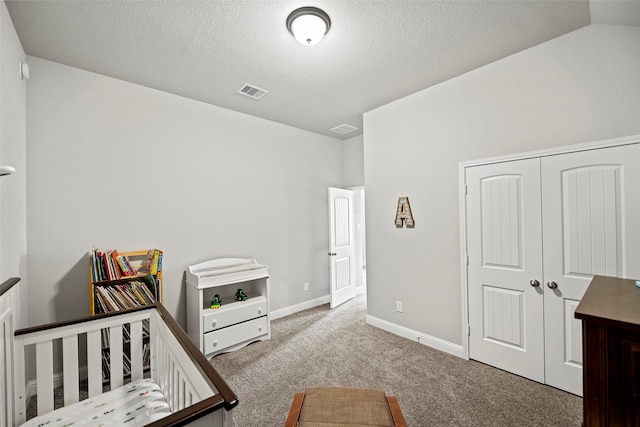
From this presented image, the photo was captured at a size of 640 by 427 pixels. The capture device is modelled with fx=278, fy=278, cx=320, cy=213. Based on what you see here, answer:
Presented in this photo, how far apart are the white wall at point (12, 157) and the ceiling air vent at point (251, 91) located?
1.65 meters

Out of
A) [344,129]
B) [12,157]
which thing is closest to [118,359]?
[12,157]

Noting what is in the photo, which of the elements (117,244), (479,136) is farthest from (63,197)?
(479,136)

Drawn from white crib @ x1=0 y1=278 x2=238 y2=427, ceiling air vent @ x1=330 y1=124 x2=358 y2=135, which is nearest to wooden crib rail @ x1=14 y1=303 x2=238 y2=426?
white crib @ x1=0 y1=278 x2=238 y2=427

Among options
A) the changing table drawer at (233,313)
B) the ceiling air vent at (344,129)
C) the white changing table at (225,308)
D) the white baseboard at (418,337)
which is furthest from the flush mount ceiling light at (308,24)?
the white baseboard at (418,337)

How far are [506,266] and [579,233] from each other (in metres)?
0.58

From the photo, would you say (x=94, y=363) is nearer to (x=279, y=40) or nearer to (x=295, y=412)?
(x=295, y=412)

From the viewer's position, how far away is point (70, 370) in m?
1.55

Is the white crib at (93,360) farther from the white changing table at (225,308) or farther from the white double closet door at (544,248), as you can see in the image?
the white double closet door at (544,248)

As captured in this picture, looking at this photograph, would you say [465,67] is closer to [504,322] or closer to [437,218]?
[437,218]

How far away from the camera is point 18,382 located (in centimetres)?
146

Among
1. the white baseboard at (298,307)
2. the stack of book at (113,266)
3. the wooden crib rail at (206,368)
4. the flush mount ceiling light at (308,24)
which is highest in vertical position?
the flush mount ceiling light at (308,24)

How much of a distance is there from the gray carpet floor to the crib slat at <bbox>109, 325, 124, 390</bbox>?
0.81 m

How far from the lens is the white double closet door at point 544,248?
194 centimetres

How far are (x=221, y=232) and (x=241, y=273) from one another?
601 millimetres
